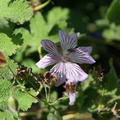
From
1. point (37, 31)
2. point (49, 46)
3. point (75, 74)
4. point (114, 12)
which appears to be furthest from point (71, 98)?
point (114, 12)

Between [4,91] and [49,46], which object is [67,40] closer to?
[49,46]

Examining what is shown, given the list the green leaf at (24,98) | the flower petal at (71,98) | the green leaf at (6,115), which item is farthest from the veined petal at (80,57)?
the green leaf at (6,115)

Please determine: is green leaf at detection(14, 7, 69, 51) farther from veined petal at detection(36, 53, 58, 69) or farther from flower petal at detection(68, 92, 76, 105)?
flower petal at detection(68, 92, 76, 105)

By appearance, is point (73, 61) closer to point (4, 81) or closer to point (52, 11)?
point (4, 81)

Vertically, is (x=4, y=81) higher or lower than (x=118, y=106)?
higher

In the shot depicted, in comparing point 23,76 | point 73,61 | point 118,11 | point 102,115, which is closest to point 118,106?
point 102,115
